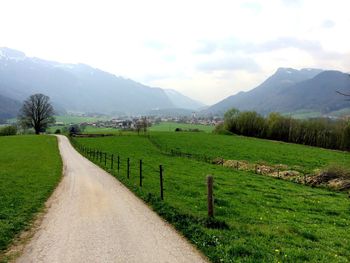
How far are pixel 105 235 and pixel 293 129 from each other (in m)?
106

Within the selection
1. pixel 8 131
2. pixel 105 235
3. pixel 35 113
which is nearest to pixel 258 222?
pixel 105 235

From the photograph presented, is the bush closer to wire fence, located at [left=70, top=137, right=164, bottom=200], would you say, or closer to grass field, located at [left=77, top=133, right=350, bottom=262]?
wire fence, located at [left=70, top=137, right=164, bottom=200]

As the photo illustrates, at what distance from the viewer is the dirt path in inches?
431

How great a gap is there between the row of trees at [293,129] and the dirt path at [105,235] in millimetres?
82885

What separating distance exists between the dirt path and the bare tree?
409 ft

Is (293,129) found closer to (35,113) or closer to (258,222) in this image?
(258,222)

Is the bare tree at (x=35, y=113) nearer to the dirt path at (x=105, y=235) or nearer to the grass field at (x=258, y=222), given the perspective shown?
the grass field at (x=258, y=222)

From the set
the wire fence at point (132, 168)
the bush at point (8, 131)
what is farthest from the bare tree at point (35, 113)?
the wire fence at point (132, 168)

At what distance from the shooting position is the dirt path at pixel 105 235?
10945 mm

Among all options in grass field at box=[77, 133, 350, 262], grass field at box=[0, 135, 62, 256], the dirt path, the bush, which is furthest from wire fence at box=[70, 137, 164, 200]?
the bush

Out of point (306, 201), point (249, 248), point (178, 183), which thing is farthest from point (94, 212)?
point (306, 201)

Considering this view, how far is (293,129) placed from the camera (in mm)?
110188

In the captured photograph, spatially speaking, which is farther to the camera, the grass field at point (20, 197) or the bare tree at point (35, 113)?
the bare tree at point (35, 113)

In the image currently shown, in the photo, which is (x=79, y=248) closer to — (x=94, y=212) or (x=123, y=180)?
(x=94, y=212)
